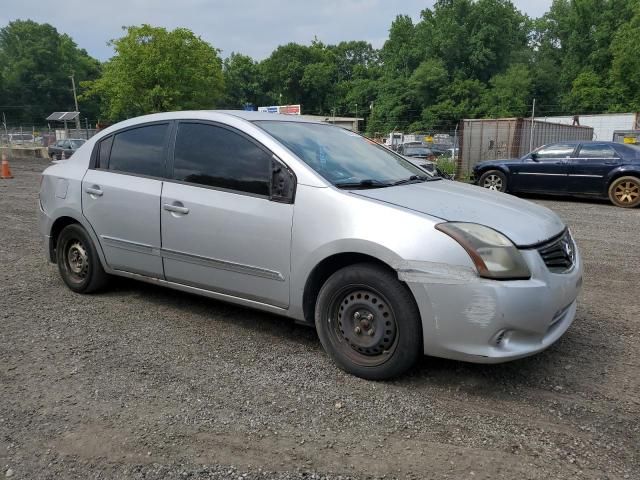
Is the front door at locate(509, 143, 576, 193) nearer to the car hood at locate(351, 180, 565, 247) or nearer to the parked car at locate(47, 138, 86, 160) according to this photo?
the car hood at locate(351, 180, 565, 247)

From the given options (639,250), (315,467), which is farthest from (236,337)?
(639,250)

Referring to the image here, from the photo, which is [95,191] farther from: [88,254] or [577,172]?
[577,172]

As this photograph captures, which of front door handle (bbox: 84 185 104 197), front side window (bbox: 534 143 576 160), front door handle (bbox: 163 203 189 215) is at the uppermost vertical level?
front side window (bbox: 534 143 576 160)

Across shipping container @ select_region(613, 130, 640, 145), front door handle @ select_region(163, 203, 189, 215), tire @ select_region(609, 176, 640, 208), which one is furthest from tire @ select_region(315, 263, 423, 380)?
shipping container @ select_region(613, 130, 640, 145)

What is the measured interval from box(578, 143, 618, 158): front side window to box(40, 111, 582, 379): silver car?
952 cm

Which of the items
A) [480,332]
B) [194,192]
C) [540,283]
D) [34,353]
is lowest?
[34,353]

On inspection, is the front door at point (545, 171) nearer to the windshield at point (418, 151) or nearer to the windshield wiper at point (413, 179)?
the windshield wiper at point (413, 179)

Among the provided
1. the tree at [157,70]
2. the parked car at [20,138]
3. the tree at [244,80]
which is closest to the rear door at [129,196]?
the tree at [157,70]

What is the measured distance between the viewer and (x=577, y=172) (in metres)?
12.2

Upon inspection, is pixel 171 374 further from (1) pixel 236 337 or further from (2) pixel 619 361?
(2) pixel 619 361

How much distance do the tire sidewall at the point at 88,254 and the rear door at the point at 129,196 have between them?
0.20 metres

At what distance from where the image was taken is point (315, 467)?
242 centimetres

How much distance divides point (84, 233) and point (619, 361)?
429 cm

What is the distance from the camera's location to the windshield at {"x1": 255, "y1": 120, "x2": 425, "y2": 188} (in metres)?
3.63
